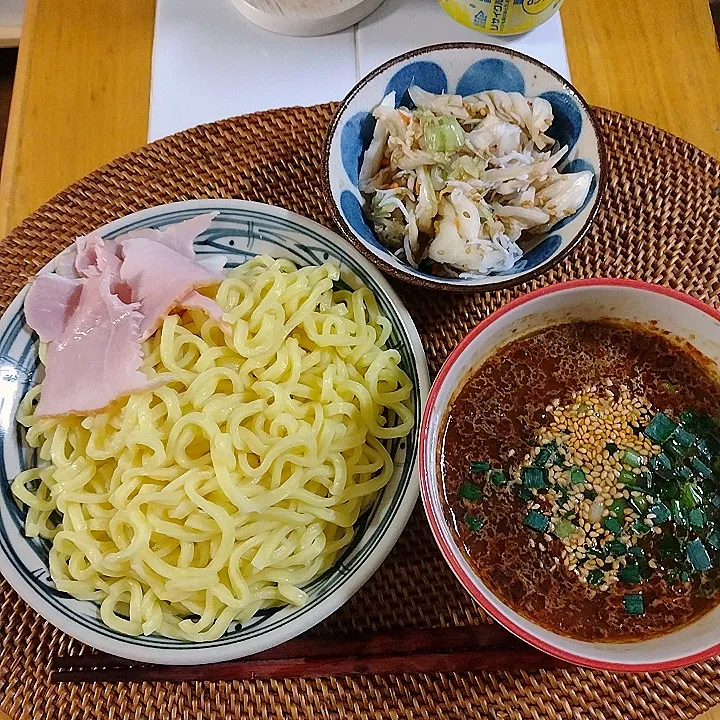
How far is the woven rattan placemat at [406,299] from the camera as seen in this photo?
4.72ft

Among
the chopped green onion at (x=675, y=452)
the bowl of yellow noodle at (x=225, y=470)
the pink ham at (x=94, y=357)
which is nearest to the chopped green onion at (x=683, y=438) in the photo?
the chopped green onion at (x=675, y=452)

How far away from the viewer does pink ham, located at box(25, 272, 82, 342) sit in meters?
1.51

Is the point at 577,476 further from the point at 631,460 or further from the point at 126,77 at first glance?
the point at 126,77

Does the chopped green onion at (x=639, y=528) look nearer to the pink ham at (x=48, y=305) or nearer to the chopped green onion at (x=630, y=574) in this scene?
the chopped green onion at (x=630, y=574)

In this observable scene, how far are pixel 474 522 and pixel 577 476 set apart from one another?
0.21 m

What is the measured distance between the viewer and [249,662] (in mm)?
1448

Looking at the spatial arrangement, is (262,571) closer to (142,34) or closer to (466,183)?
(466,183)

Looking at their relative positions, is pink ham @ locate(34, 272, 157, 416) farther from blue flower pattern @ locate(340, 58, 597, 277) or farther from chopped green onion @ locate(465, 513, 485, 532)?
chopped green onion @ locate(465, 513, 485, 532)

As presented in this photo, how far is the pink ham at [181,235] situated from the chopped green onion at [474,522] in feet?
2.60

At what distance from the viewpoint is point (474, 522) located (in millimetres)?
1341

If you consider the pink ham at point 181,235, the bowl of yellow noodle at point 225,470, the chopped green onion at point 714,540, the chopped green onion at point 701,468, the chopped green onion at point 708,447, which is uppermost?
the pink ham at point 181,235

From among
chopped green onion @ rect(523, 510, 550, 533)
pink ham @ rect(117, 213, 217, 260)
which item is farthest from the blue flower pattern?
chopped green onion @ rect(523, 510, 550, 533)

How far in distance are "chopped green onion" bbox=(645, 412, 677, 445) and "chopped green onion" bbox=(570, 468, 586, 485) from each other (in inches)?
5.6

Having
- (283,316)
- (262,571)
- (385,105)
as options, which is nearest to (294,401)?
(283,316)
